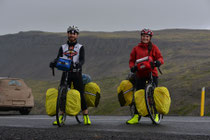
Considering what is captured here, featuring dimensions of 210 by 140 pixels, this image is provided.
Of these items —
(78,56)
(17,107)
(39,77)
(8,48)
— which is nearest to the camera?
(78,56)

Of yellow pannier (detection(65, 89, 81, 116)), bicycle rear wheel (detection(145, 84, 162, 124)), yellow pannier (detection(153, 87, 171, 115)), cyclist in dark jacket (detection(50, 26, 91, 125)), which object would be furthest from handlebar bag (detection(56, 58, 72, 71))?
yellow pannier (detection(153, 87, 171, 115))

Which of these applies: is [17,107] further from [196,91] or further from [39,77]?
[39,77]

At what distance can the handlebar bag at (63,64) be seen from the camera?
786 cm

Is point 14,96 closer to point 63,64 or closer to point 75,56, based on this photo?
point 75,56

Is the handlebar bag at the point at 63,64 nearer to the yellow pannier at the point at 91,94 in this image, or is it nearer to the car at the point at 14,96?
the yellow pannier at the point at 91,94

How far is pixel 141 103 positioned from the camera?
25.8ft

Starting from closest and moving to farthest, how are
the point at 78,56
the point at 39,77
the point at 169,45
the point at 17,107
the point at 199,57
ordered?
1. the point at 78,56
2. the point at 17,107
3. the point at 199,57
4. the point at 39,77
5. the point at 169,45

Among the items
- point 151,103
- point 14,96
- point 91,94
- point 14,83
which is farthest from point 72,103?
point 14,83

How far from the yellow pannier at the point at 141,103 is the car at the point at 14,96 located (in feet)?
29.5

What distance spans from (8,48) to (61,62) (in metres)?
112

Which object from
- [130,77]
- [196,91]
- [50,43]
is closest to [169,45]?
[50,43]

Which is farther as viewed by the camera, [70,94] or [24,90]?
[24,90]

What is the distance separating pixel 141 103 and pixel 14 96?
9.23 m

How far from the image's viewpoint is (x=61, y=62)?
788 cm
